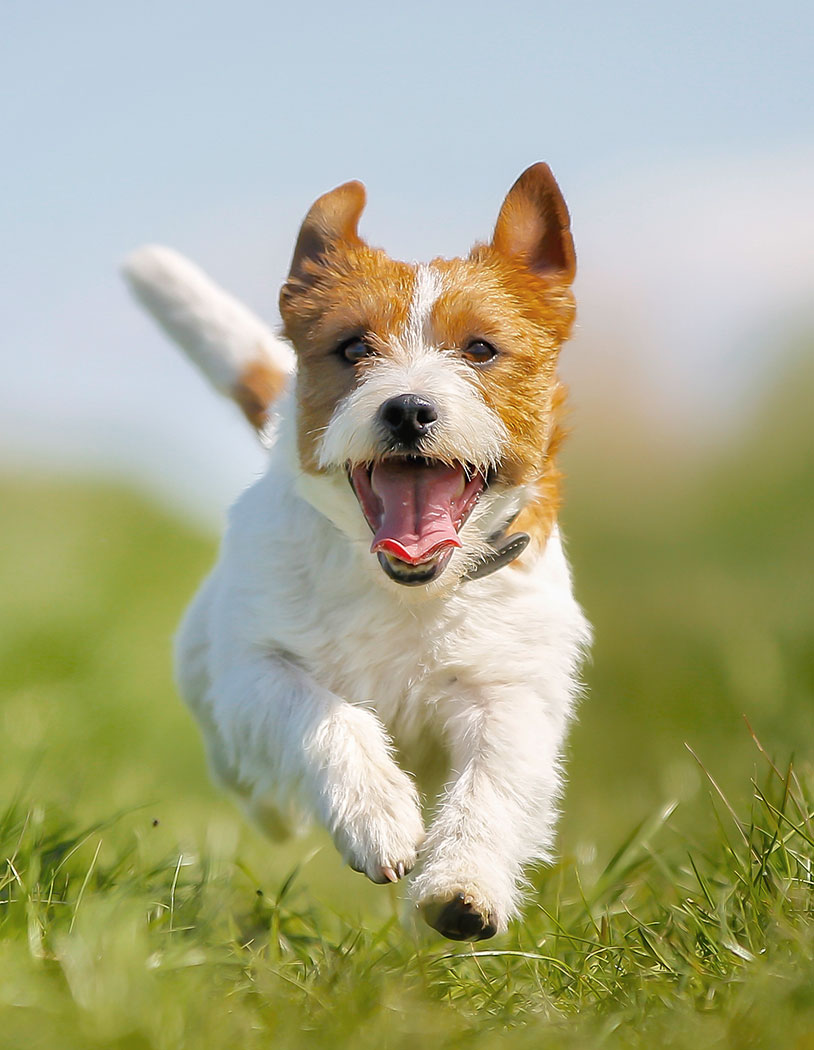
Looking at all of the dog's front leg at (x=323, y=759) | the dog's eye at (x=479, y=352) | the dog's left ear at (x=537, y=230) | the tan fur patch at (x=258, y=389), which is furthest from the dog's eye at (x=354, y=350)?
the tan fur patch at (x=258, y=389)

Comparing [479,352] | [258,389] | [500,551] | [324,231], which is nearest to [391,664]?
[500,551]

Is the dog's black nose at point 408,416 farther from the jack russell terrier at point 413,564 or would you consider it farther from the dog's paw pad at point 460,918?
the dog's paw pad at point 460,918

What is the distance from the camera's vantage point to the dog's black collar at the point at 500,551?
347cm

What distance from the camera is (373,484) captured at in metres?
3.26

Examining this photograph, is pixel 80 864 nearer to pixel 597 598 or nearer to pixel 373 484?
pixel 373 484

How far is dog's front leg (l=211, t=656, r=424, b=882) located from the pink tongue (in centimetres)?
49

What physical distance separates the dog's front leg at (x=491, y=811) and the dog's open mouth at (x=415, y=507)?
527 millimetres

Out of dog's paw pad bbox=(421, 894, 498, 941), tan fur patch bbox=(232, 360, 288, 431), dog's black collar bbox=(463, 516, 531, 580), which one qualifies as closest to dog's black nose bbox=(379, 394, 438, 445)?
dog's black collar bbox=(463, 516, 531, 580)

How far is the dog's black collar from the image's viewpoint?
347 centimetres

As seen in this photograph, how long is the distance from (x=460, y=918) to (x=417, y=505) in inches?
41.0

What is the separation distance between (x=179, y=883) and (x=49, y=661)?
451 centimetres

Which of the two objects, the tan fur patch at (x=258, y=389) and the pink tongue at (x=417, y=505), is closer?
the pink tongue at (x=417, y=505)

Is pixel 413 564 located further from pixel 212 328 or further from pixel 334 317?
pixel 212 328

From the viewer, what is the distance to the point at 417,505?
326 cm
